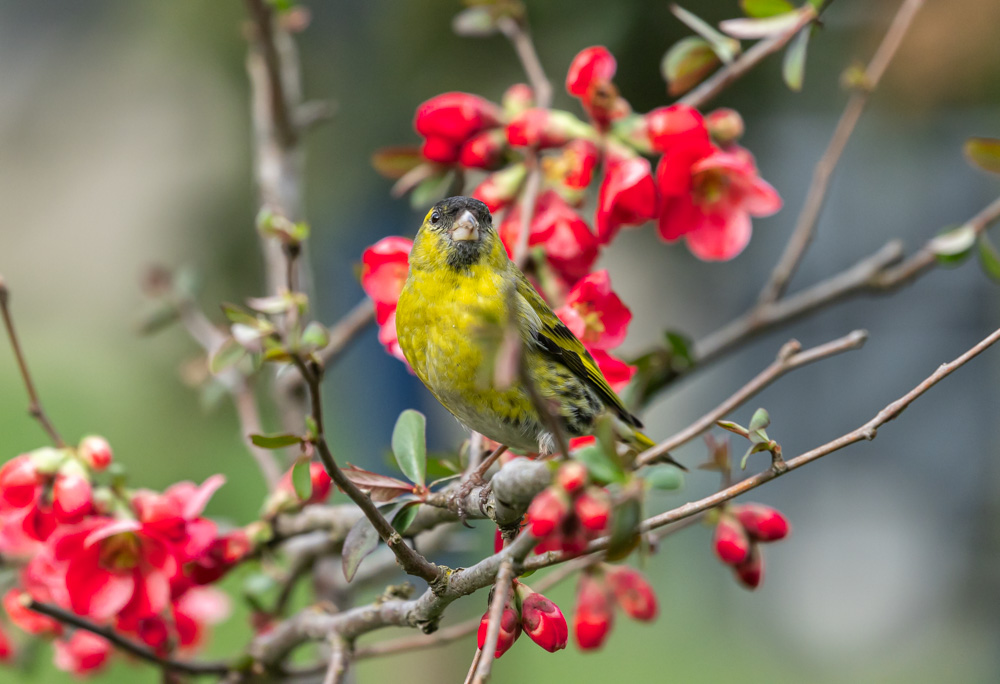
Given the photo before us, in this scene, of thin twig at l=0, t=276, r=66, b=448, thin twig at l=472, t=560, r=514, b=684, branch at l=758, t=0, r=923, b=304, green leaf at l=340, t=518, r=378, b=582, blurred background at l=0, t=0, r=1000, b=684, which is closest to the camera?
thin twig at l=472, t=560, r=514, b=684

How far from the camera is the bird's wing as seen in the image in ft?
2.03

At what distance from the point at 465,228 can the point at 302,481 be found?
24 cm

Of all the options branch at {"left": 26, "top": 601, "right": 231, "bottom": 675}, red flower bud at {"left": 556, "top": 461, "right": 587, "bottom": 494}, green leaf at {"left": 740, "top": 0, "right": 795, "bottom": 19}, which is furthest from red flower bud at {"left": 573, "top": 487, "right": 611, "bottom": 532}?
green leaf at {"left": 740, "top": 0, "right": 795, "bottom": 19}

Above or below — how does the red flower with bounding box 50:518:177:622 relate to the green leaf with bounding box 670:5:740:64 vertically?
below

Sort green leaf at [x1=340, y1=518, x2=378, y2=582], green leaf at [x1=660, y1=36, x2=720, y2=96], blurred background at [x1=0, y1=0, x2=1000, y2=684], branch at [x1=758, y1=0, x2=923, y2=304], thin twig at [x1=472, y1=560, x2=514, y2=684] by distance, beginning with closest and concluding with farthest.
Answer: thin twig at [x1=472, y1=560, x2=514, y2=684] < green leaf at [x1=340, y1=518, x2=378, y2=582] < green leaf at [x1=660, y1=36, x2=720, y2=96] < branch at [x1=758, y1=0, x2=923, y2=304] < blurred background at [x1=0, y1=0, x2=1000, y2=684]

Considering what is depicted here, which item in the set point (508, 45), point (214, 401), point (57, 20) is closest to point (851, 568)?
point (508, 45)

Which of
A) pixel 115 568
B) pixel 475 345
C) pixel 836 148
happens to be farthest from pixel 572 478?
pixel 836 148

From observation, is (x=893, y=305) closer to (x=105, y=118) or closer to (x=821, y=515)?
(x=821, y=515)

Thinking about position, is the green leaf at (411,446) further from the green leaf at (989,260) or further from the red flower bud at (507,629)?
the green leaf at (989,260)

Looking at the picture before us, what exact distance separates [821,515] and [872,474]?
0.20 m

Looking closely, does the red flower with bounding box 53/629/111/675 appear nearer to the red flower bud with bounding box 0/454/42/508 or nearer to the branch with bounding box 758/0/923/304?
the red flower bud with bounding box 0/454/42/508

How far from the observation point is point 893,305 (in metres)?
2.54

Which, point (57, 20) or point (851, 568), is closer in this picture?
point (851, 568)

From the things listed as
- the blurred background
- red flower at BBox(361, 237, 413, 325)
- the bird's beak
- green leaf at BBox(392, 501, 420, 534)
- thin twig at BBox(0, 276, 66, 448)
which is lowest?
green leaf at BBox(392, 501, 420, 534)
